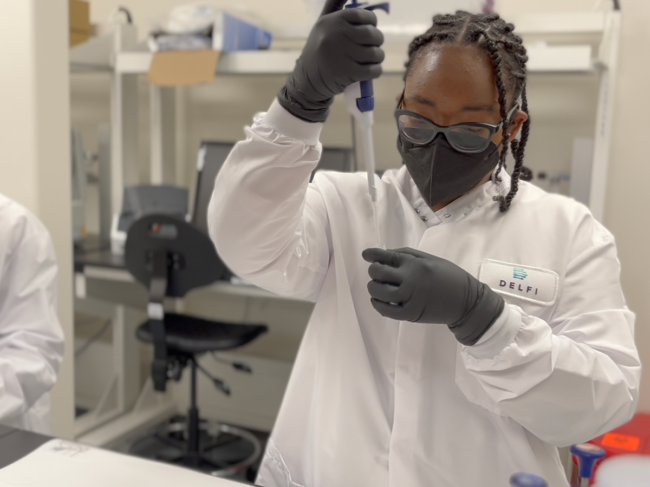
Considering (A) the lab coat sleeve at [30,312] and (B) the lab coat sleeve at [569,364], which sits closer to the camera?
(B) the lab coat sleeve at [569,364]

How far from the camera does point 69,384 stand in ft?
5.64

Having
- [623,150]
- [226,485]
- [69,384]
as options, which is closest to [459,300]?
[226,485]

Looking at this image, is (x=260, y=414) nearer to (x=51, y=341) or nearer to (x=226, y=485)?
(x=51, y=341)

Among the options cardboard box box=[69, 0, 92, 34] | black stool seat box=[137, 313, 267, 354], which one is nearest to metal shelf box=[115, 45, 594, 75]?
cardboard box box=[69, 0, 92, 34]

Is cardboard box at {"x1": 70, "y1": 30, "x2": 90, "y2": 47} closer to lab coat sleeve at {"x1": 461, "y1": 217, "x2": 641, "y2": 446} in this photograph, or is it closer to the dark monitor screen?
the dark monitor screen

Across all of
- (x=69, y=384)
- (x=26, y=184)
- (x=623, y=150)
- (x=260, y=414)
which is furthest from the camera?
(x=260, y=414)

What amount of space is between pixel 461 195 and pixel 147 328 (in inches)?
59.9

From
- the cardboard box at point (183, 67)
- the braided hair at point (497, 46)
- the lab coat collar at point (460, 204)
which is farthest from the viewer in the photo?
the cardboard box at point (183, 67)

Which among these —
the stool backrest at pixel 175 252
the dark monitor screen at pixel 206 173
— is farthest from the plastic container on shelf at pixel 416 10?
the stool backrest at pixel 175 252

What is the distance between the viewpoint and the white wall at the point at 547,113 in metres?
2.04

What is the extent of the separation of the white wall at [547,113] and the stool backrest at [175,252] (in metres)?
0.81

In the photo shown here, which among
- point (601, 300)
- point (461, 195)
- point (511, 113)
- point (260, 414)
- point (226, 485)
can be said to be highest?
point (511, 113)

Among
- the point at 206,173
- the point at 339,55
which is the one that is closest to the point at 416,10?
the point at 206,173

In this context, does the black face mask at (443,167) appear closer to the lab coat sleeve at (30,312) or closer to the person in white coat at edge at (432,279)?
the person in white coat at edge at (432,279)
